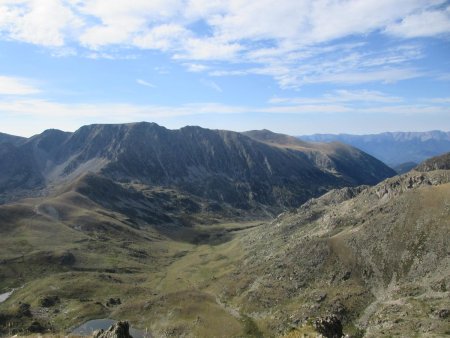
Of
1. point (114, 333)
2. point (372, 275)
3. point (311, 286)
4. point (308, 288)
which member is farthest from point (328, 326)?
point (311, 286)

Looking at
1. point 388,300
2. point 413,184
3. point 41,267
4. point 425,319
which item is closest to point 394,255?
point 388,300

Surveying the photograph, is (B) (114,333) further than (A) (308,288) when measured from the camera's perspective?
No

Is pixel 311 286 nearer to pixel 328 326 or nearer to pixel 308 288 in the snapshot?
pixel 308 288

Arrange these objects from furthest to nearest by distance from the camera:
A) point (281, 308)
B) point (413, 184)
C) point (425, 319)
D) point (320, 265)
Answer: point (413, 184) < point (320, 265) < point (281, 308) < point (425, 319)

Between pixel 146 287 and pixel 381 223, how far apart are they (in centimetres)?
9082

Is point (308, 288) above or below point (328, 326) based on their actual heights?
below

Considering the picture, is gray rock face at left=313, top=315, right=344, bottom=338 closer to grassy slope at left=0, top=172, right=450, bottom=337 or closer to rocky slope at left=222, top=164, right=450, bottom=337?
rocky slope at left=222, top=164, right=450, bottom=337

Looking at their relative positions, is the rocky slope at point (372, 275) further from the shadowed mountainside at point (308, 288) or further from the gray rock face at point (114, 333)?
the gray rock face at point (114, 333)

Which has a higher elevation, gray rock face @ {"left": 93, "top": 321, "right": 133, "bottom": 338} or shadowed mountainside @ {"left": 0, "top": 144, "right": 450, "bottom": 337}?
gray rock face @ {"left": 93, "top": 321, "right": 133, "bottom": 338}

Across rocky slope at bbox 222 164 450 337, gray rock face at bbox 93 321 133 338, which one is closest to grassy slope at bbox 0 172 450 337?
rocky slope at bbox 222 164 450 337

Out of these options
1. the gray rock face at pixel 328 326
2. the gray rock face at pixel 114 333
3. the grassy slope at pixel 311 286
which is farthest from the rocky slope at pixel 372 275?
the gray rock face at pixel 114 333

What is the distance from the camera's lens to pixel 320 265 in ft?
451

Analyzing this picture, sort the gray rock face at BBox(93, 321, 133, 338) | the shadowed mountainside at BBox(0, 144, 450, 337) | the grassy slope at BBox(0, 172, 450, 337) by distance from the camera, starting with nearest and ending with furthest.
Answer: the gray rock face at BBox(93, 321, 133, 338), the shadowed mountainside at BBox(0, 144, 450, 337), the grassy slope at BBox(0, 172, 450, 337)

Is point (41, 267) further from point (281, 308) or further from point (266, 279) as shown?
point (281, 308)
